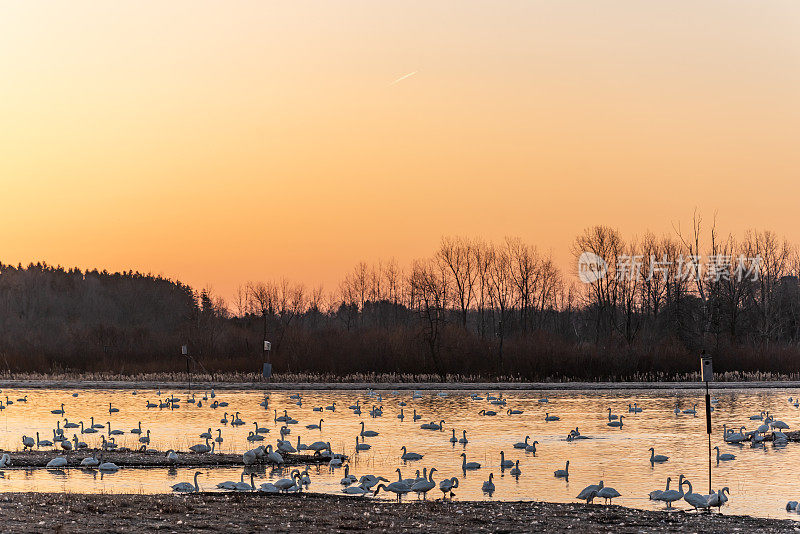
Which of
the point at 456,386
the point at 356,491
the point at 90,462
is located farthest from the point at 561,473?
the point at 456,386

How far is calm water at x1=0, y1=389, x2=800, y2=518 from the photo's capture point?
20359mm

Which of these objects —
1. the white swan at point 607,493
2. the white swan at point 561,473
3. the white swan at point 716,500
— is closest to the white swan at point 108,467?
the white swan at point 561,473

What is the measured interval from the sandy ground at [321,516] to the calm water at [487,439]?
179 centimetres

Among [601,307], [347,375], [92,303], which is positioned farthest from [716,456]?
[92,303]

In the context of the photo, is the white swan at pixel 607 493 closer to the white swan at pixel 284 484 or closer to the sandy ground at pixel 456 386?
the white swan at pixel 284 484

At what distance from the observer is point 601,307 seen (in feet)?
269

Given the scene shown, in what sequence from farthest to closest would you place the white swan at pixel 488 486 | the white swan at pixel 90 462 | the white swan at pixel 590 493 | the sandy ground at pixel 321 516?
the white swan at pixel 90 462, the white swan at pixel 488 486, the white swan at pixel 590 493, the sandy ground at pixel 321 516

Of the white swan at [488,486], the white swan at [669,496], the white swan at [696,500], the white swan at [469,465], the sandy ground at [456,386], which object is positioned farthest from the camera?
the sandy ground at [456,386]

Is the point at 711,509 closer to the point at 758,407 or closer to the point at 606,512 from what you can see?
the point at 606,512

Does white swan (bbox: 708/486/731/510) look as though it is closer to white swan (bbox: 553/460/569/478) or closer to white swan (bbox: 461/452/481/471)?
white swan (bbox: 553/460/569/478)

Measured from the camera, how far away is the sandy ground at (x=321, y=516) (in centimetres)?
1448

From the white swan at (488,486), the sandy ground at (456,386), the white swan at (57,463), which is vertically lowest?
the white swan at (488,486)

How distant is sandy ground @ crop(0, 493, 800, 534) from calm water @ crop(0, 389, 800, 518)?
1787mm

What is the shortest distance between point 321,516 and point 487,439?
14377 mm
